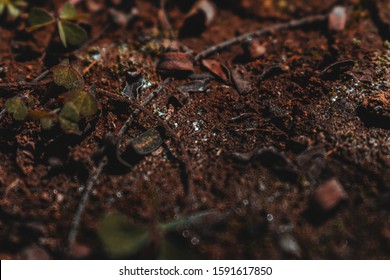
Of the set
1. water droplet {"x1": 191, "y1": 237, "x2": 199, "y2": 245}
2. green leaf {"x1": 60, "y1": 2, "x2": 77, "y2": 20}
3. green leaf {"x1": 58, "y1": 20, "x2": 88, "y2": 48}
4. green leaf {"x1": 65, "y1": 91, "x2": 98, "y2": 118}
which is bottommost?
water droplet {"x1": 191, "y1": 237, "x2": 199, "y2": 245}

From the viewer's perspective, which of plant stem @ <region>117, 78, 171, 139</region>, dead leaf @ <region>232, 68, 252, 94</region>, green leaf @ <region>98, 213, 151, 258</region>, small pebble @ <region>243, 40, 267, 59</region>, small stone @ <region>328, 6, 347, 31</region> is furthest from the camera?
small stone @ <region>328, 6, 347, 31</region>

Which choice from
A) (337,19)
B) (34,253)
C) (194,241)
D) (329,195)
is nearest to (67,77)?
(34,253)

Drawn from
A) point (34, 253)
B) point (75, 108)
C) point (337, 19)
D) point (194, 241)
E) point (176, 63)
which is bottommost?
point (34, 253)

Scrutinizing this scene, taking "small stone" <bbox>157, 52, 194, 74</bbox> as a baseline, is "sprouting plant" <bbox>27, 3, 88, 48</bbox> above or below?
above

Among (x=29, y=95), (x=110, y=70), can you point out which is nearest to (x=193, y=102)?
(x=110, y=70)

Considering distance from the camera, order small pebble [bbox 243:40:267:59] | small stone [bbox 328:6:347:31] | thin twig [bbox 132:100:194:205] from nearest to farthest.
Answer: thin twig [bbox 132:100:194:205], small pebble [bbox 243:40:267:59], small stone [bbox 328:6:347:31]

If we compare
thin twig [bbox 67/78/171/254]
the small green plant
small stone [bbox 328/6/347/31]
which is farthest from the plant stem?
small stone [bbox 328/6/347/31]

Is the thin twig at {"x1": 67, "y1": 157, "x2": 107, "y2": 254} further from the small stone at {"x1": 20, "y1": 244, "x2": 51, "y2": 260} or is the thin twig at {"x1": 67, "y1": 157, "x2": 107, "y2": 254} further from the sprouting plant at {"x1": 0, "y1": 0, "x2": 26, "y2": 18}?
the sprouting plant at {"x1": 0, "y1": 0, "x2": 26, "y2": 18}

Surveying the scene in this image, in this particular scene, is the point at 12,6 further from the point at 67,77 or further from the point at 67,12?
the point at 67,77

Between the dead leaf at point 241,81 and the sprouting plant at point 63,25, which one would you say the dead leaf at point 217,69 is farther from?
the sprouting plant at point 63,25
